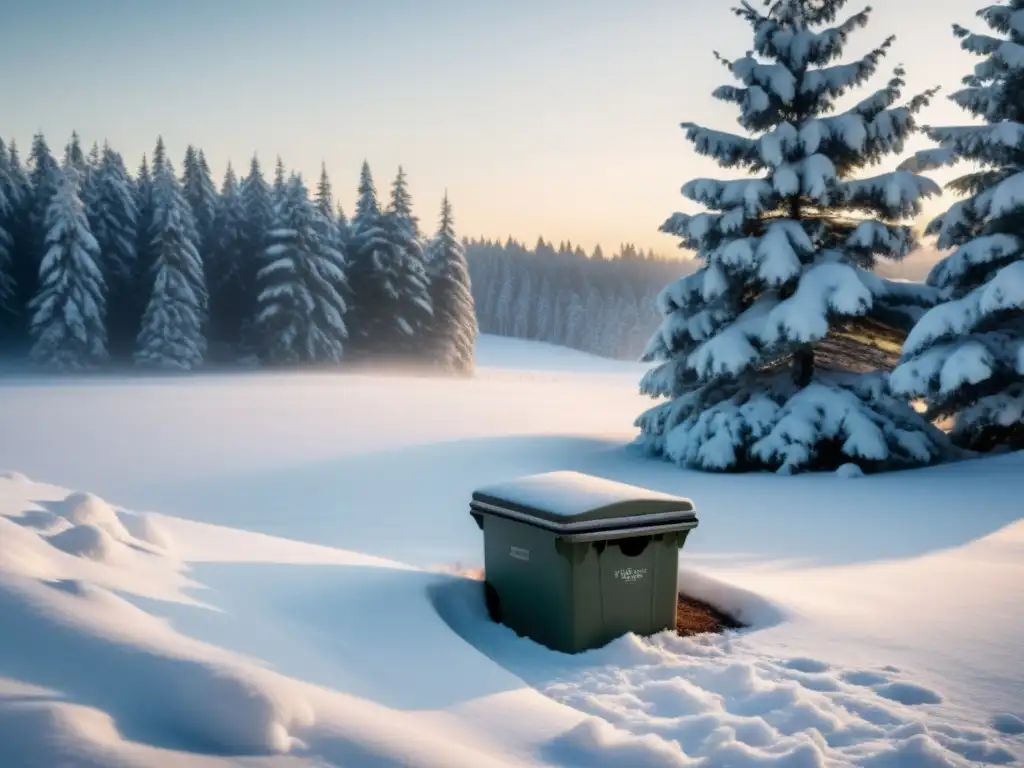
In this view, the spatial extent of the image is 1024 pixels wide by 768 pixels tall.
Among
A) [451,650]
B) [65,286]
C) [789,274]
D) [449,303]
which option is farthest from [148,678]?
[449,303]

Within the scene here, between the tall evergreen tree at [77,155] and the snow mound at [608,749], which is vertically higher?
the tall evergreen tree at [77,155]

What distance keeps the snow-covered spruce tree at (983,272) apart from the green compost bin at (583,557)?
1033 cm

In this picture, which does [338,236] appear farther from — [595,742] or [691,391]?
[595,742]

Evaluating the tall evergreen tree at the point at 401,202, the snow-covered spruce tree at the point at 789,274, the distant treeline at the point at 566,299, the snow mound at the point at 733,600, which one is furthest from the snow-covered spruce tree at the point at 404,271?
the distant treeline at the point at 566,299

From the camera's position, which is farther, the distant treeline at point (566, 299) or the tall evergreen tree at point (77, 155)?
the distant treeline at point (566, 299)

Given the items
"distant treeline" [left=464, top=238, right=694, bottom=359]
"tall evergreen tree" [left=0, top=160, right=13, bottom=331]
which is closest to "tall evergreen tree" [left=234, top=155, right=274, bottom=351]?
"tall evergreen tree" [left=0, top=160, right=13, bottom=331]

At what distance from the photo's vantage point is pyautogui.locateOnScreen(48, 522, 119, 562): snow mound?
14.3 ft

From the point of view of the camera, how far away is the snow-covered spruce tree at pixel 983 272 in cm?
1415

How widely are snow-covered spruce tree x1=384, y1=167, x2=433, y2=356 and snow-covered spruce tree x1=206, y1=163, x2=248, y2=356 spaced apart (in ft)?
29.0

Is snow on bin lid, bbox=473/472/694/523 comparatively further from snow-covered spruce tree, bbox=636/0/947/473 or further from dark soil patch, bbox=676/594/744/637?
snow-covered spruce tree, bbox=636/0/947/473

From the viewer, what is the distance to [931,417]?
1670 cm

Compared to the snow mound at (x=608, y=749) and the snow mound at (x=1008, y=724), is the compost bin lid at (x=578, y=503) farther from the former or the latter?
the snow mound at (x=1008, y=724)

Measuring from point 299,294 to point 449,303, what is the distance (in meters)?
9.85

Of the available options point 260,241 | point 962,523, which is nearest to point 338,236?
point 260,241
